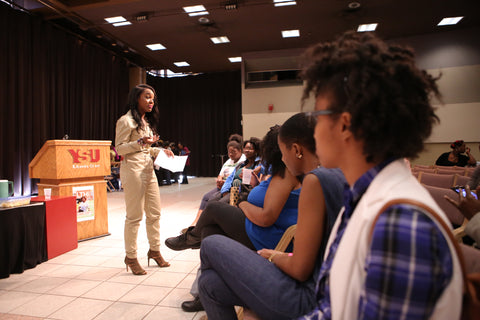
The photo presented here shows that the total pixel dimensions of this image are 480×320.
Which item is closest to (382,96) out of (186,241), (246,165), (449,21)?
(186,241)

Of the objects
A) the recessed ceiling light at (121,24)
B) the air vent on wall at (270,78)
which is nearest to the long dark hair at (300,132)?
the recessed ceiling light at (121,24)

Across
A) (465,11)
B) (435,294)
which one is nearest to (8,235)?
(435,294)

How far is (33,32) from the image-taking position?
7.45 meters

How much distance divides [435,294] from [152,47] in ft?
32.1

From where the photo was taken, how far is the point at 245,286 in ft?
3.28

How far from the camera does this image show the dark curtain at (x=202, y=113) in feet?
43.2

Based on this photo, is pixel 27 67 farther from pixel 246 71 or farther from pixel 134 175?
pixel 134 175

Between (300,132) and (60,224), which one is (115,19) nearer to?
(60,224)

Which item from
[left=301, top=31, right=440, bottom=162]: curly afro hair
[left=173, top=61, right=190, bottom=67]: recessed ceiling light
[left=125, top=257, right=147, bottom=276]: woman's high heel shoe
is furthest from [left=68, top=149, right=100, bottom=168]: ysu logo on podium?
[left=173, top=61, right=190, bottom=67]: recessed ceiling light

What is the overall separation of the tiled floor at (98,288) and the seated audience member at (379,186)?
5.52 ft

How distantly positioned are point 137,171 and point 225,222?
1384mm

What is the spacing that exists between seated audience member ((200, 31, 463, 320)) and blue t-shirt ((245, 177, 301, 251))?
638mm

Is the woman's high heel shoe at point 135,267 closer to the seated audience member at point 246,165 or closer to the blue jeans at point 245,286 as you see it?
the seated audience member at point 246,165

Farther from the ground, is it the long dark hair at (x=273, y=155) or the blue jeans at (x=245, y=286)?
the long dark hair at (x=273, y=155)
